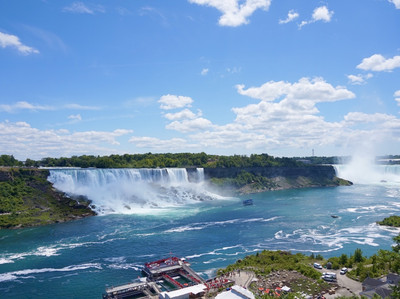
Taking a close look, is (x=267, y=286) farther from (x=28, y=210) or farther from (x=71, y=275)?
(x=28, y=210)

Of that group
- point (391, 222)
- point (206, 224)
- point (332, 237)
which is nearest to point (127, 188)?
point (206, 224)

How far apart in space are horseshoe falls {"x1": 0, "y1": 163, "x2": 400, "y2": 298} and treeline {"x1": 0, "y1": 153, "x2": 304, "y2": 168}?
27668mm

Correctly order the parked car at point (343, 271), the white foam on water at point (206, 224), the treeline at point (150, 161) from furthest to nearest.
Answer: the treeline at point (150, 161), the white foam on water at point (206, 224), the parked car at point (343, 271)

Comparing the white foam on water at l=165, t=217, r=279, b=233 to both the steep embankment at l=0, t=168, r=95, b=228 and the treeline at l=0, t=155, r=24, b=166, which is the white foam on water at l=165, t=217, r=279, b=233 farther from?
the treeline at l=0, t=155, r=24, b=166

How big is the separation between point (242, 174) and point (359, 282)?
9477 cm

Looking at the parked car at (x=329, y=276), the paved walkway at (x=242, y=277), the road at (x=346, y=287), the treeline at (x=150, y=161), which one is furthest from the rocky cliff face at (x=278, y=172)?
the road at (x=346, y=287)

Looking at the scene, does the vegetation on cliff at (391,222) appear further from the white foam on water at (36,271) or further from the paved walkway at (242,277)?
the white foam on water at (36,271)

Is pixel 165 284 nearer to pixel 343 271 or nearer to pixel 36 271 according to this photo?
pixel 36 271

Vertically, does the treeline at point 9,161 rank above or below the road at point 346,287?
above

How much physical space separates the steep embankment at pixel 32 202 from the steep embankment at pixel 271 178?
182ft

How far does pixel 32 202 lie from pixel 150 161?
61741 millimetres

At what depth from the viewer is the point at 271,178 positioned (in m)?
135

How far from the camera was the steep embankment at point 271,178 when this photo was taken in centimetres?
12112

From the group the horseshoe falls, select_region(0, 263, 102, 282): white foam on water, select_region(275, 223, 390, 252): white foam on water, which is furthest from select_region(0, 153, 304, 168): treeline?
select_region(275, 223, 390, 252): white foam on water
